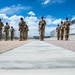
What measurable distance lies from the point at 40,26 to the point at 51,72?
25.4 meters

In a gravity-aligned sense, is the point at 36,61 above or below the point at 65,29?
below

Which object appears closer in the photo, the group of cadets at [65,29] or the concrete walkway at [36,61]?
the concrete walkway at [36,61]

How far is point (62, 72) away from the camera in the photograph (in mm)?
3863

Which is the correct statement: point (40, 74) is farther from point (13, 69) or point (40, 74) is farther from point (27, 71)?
point (13, 69)

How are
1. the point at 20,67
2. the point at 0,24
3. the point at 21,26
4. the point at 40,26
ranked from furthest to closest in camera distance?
the point at 0,24 → the point at 21,26 → the point at 40,26 → the point at 20,67

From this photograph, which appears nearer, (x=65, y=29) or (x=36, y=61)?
(x=36, y=61)

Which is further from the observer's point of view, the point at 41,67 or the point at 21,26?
the point at 21,26

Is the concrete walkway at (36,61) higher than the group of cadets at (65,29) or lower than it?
lower

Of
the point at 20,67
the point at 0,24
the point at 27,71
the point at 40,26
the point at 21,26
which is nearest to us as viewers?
the point at 27,71

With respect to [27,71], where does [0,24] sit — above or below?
above

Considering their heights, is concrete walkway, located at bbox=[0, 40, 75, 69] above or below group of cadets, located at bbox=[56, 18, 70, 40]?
below

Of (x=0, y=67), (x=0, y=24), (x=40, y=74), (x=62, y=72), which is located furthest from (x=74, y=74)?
(x=0, y=24)

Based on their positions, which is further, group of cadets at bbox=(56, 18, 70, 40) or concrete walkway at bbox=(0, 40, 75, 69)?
group of cadets at bbox=(56, 18, 70, 40)

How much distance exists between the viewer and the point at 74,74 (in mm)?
3703
